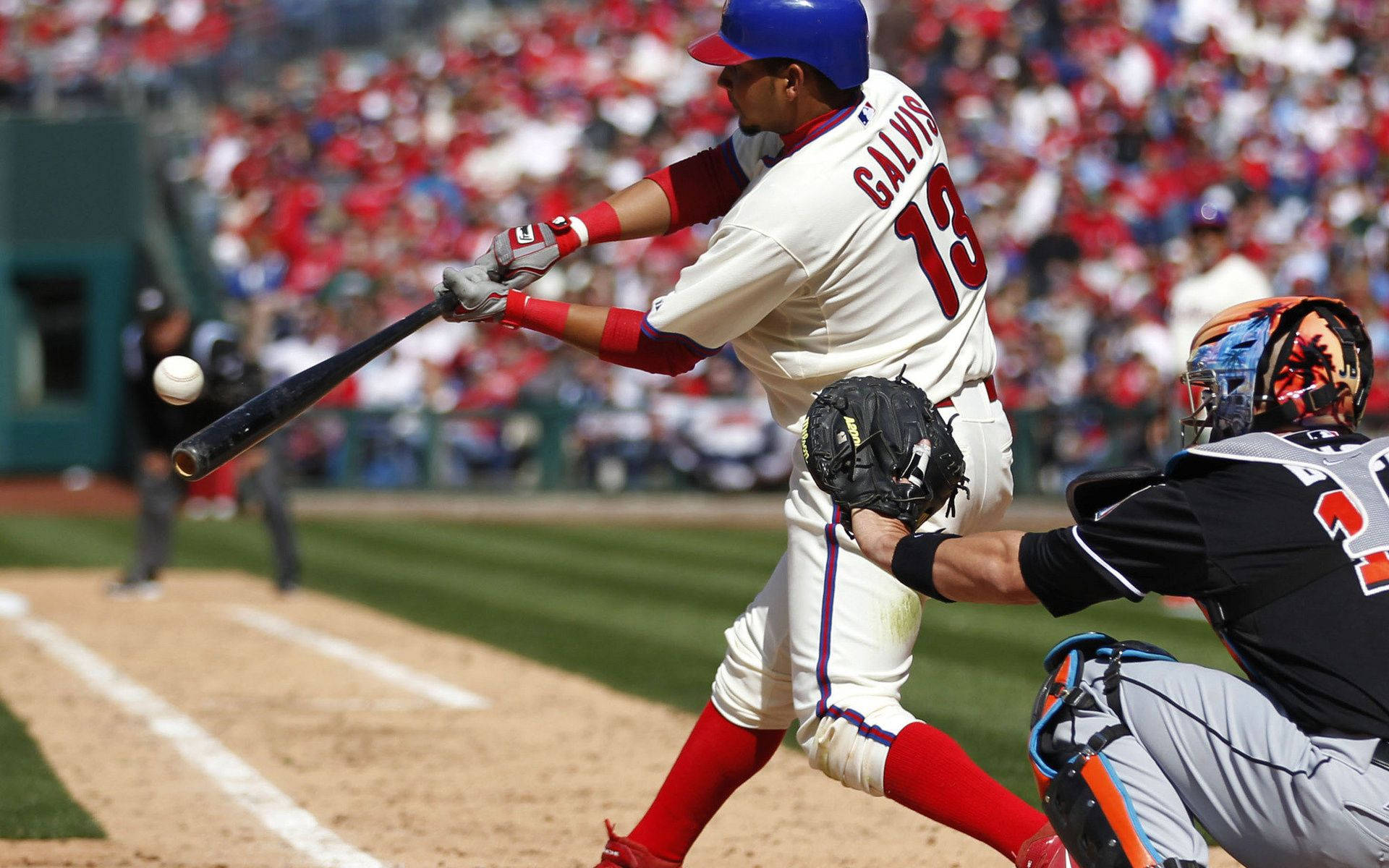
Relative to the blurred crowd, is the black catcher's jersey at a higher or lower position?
lower

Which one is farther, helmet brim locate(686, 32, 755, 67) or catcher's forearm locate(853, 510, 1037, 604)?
helmet brim locate(686, 32, 755, 67)

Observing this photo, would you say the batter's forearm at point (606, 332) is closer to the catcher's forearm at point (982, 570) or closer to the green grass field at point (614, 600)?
the catcher's forearm at point (982, 570)

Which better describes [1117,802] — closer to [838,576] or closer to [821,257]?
[838,576]

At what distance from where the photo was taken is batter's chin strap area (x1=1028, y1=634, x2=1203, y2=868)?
8.86ft

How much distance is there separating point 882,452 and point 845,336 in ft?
1.33

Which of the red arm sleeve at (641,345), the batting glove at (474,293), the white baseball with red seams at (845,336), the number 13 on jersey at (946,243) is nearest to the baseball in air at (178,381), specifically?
the batting glove at (474,293)

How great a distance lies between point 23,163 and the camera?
1705 centimetres

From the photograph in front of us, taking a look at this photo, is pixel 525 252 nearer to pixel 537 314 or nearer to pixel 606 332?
pixel 537 314

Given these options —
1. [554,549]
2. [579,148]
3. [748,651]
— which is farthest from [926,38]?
[748,651]

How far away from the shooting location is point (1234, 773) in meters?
2.71

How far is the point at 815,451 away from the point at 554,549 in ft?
31.9

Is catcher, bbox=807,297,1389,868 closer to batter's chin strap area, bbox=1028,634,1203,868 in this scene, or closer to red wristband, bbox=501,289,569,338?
batter's chin strap area, bbox=1028,634,1203,868

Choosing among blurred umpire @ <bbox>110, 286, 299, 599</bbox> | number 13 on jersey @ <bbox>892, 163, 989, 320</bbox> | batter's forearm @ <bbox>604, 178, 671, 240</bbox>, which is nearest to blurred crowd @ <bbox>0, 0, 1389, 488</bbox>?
blurred umpire @ <bbox>110, 286, 299, 599</bbox>

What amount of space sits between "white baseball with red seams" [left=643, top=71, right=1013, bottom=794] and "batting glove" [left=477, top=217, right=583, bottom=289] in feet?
1.02
